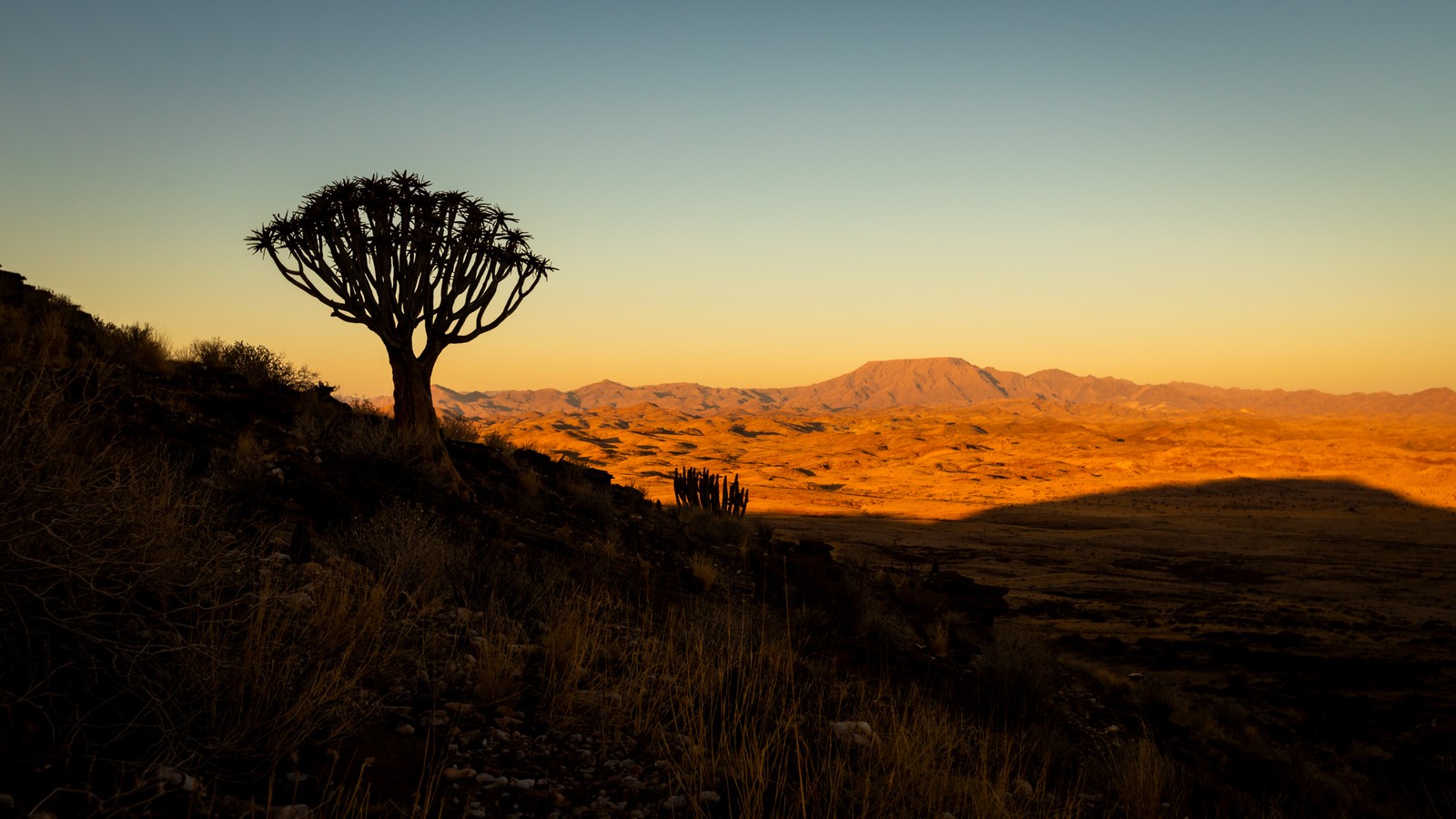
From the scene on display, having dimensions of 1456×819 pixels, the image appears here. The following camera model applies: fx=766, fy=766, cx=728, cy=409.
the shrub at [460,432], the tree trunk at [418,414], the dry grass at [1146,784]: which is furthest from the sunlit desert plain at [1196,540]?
the tree trunk at [418,414]

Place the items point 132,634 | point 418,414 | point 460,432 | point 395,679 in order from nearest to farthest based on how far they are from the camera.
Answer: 1. point 132,634
2. point 395,679
3. point 418,414
4. point 460,432

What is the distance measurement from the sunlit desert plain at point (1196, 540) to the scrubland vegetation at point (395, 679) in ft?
10.7

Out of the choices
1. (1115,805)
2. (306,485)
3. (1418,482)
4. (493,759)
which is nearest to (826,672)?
(1115,805)

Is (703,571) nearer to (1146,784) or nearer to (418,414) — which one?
(418,414)

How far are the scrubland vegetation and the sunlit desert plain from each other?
10.7 ft

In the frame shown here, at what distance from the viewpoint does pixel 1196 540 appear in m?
32.3

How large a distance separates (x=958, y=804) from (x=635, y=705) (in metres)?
1.98

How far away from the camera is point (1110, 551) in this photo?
2980cm

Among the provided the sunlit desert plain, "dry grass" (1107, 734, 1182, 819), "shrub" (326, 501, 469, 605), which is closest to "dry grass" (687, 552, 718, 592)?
"shrub" (326, 501, 469, 605)

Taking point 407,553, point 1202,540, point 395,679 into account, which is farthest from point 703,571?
point 1202,540

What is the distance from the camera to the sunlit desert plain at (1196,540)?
12562 millimetres

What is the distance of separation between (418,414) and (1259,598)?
21.5 m

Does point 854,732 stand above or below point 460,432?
below

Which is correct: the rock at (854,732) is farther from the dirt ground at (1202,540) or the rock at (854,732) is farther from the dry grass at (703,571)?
the dirt ground at (1202,540)
